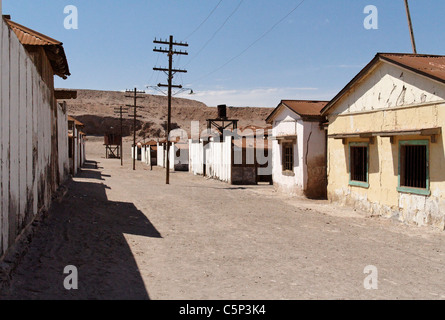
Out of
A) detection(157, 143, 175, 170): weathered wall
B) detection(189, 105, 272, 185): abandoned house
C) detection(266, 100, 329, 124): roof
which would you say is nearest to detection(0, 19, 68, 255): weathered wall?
detection(266, 100, 329, 124): roof

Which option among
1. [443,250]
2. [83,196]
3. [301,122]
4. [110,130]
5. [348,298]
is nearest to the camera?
[348,298]

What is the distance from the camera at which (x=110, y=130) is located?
82688mm

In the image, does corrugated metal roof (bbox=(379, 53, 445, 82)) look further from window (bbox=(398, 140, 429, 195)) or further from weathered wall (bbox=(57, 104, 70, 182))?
weathered wall (bbox=(57, 104, 70, 182))

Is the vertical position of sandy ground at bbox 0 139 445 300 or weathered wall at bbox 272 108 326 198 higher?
weathered wall at bbox 272 108 326 198

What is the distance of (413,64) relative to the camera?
35.2 feet

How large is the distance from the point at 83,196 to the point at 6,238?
8269 millimetres

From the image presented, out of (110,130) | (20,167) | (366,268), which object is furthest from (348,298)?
(110,130)

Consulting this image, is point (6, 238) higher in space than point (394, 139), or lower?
lower

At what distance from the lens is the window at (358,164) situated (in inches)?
501

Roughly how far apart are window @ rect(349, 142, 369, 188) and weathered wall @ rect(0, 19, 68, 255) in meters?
9.07

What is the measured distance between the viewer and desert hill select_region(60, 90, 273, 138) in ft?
273

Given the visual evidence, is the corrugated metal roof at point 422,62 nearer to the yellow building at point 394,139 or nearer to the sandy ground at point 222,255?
the yellow building at point 394,139

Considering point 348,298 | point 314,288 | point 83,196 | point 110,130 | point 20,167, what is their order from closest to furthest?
point 348,298, point 314,288, point 20,167, point 83,196, point 110,130

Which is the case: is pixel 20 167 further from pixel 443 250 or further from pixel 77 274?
pixel 443 250
